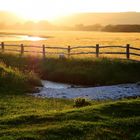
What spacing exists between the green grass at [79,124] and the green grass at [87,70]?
1286 cm

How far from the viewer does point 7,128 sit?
556 inches

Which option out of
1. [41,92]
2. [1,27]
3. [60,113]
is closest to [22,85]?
[41,92]

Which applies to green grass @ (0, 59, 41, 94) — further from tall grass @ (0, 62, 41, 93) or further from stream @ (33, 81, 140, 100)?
stream @ (33, 81, 140, 100)

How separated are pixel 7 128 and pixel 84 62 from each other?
2031 cm

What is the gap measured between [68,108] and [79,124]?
4499 millimetres

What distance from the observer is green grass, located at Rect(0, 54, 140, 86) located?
30.8 meters

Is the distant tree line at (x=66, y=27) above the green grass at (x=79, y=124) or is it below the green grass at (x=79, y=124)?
below

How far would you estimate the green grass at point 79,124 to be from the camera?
13281 mm

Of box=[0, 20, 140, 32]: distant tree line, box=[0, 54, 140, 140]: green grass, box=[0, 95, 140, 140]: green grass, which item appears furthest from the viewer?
box=[0, 20, 140, 32]: distant tree line

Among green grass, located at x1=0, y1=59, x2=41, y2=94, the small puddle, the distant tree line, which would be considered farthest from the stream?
the distant tree line

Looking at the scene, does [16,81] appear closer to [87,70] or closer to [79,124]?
[87,70]

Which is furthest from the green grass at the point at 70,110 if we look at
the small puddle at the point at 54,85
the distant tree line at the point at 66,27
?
the distant tree line at the point at 66,27

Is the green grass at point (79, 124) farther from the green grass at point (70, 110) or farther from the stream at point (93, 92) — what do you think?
the stream at point (93, 92)

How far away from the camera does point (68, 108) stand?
18766 mm
